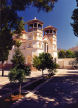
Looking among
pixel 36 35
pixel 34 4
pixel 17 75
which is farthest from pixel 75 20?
pixel 36 35

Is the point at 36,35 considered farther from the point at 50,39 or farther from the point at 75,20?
the point at 75,20

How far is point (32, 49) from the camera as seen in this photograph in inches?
1154

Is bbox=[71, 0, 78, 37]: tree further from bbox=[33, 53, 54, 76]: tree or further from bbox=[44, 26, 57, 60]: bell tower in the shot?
bbox=[44, 26, 57, 60]: bell tower

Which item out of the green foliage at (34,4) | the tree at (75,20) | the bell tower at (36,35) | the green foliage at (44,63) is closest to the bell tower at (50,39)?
the bell tower at (36,35)

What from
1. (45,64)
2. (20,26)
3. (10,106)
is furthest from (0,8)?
(45,64)

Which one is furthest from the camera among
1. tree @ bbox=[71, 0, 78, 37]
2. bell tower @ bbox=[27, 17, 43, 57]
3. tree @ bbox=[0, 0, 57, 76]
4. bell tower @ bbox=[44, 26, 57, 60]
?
bell tower @ bbox=[44, 26, 57, 60]

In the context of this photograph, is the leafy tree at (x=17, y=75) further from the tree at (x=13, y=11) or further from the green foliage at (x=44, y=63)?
the green foliage at (x=44, y=63)

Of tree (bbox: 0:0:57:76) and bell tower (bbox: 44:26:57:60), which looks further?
bell tower (bbox: 44:26:57:60)

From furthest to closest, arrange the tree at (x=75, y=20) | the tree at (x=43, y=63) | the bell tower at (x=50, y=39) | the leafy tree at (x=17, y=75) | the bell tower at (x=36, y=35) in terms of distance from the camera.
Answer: the bell tower at (x=50, y=39) → the bell tower at (x=36, y=35) → the tree at (x=43, y=63) → the tree at (x=75, y=20) → the leafy tree at (x=17, y=75)

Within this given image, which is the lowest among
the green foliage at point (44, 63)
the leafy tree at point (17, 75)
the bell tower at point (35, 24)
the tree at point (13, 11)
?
the leafy tree at point (17, 75)

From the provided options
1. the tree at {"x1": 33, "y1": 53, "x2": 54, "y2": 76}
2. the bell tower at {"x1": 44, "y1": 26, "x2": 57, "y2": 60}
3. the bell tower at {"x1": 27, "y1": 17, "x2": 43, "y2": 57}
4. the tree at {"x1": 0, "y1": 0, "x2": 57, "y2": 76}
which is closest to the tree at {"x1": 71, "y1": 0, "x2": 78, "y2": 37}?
the tree at {"x1": 0, "y1": 0, "x2": 57, "y2": 76}

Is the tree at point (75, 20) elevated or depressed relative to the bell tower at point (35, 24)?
depressed

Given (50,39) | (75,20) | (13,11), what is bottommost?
(13,11)

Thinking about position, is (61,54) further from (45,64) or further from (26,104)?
(26,104)
